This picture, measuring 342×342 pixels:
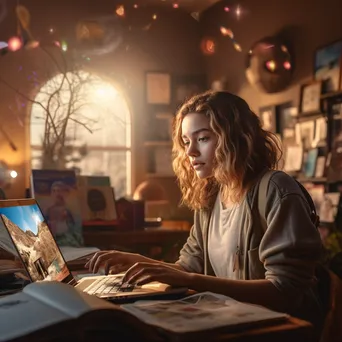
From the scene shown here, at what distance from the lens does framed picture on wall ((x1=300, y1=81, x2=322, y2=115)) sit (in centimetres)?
423

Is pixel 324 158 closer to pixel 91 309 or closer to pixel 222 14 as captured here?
pixel 222 14

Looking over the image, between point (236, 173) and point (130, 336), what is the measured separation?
0.78m

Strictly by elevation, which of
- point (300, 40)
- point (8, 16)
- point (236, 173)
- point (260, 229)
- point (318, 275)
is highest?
point (8, 16)

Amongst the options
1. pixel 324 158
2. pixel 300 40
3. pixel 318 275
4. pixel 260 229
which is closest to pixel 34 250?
pixel 260 229

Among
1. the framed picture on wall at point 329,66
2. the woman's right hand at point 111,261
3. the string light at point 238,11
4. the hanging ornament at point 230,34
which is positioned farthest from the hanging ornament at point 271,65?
the woman's right hand at point 111,261

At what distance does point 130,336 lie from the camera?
77cm

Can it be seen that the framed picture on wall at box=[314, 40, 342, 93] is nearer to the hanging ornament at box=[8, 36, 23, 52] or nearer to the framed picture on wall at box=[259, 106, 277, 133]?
the framed picture on wall at box=[259, 106, 277, 133]

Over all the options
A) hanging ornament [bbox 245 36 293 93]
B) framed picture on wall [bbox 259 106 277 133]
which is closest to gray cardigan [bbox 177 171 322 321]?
hanging ornament [bbox 245 36 293 93]

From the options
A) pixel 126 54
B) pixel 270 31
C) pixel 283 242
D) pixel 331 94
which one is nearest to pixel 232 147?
pixel 283 242

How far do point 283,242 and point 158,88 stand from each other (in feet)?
16.5

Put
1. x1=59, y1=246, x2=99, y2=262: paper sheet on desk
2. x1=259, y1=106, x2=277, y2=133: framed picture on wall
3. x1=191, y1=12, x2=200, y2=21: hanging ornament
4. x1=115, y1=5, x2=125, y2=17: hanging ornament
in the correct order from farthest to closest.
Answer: x1=191, y1=12, x2=200, y2=21: hanging ornament, x1=115, y1=5, x2=125, y2=17: hanging ornament, x1=259, y1=106, x2=277, y2=133: framed picture on wall, x1=59, y1=246, x2=99, y2=262: paper sheet on desk

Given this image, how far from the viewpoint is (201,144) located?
1.50 m

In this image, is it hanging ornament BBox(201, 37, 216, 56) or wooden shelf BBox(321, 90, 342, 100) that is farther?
hanging ornament BBox(201, 37, 216, 56)

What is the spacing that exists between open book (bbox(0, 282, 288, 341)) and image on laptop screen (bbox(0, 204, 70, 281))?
0.72ft
